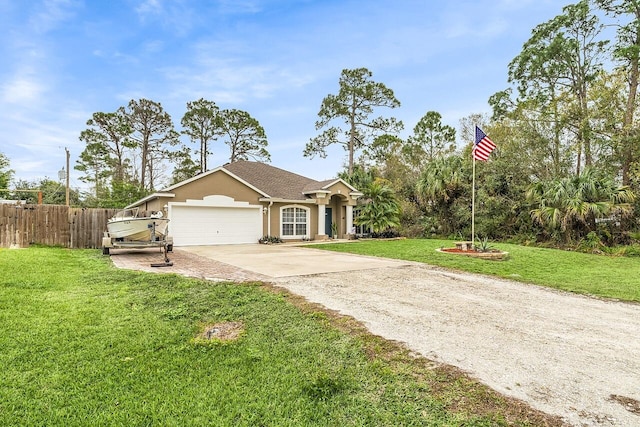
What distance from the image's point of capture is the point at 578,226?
14.5 m

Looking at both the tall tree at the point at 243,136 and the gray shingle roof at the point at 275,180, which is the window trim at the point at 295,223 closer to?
the gray shingle roof at the point at 275,180

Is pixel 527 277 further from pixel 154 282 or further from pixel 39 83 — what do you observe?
pixel 39 83

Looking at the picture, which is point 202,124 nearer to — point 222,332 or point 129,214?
point 129,214

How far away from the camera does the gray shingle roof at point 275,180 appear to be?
19234 mm

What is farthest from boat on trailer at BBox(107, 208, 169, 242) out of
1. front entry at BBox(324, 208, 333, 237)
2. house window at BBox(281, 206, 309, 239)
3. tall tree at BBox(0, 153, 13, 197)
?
tall tree at BBox(0, 153, 13, 197)

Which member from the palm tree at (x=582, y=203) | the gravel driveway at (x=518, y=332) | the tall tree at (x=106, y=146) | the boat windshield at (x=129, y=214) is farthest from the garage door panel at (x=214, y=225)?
the tall tree at (x=106, y=146)

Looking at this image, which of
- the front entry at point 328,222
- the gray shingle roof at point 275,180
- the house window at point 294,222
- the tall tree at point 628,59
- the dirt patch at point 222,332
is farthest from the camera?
the front entry at point 328,222

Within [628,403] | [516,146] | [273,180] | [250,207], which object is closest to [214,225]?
[250,207]

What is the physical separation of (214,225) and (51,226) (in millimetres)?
6023

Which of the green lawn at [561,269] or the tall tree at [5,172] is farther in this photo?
the tall tree at [5,172]

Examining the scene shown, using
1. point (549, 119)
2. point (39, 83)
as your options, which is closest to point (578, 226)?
point (549, 119)

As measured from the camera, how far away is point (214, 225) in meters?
16.1

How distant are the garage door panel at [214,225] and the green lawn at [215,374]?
10623mm

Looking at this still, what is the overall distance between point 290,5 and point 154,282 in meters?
11.2
